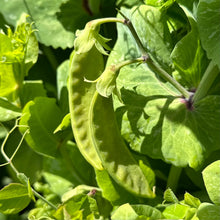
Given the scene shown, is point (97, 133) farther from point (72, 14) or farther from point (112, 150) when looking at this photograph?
point (72, 14)

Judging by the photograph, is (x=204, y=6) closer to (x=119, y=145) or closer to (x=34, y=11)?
(x=119, y=145)

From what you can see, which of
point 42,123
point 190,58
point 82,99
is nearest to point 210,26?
point 190,58

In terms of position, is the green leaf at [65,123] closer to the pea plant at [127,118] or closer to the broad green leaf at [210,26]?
the pea plant at [127,118]

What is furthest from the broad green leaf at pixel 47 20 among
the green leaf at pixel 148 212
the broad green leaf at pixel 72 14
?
the green leaf at pixel 148 212

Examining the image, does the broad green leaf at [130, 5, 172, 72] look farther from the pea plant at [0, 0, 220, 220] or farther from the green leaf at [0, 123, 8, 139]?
the green leaf at [0, 123, 8, 139]

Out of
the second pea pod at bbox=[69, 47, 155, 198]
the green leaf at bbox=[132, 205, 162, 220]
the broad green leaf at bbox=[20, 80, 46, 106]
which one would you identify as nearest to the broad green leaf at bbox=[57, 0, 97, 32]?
the broad green leaf at bbox=[20, 80, 46, 106]

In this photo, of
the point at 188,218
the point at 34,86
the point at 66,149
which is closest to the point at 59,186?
the point at 66,149
